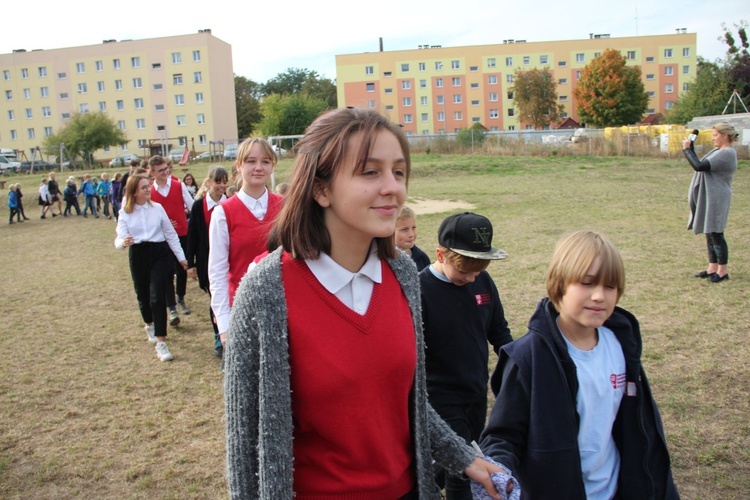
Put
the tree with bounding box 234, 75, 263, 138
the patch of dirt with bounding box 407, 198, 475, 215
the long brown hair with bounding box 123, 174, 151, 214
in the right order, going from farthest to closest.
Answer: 1. the tree with bounding box 234, 75, 263, 138
2. the patch of dirt with bounding box 407, 198, 475, 215
3. the long brown hair with bounding box 123, 174, 151, 214

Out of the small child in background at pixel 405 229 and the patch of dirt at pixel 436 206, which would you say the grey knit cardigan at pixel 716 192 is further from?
the patch of dirt at pixel 436 206

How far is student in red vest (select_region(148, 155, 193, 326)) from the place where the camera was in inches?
311


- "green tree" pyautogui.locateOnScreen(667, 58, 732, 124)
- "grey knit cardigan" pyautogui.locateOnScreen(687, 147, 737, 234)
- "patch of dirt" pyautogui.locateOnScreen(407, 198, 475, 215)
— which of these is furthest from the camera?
"green tree" pyautogui.locateOnScreen(667, 58, 732, 124)

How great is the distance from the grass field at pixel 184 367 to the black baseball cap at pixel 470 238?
1904 mm

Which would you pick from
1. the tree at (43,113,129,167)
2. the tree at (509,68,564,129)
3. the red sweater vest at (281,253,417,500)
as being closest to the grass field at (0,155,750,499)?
the red sweater vest at (281,253,417,500)

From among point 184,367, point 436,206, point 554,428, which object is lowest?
point 184,367

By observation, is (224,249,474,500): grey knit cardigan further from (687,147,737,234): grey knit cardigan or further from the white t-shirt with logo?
(687,147,737,234): grey knit cardigan

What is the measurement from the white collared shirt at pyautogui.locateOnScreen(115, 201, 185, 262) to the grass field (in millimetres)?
1196

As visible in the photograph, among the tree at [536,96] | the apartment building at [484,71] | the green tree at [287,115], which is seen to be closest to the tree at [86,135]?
the green tree at [287,115]

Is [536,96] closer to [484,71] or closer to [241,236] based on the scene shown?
[484,71]

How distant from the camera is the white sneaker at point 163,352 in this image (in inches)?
253

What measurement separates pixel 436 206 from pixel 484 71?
7010 centimetres

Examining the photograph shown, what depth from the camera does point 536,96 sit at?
67.0 metres

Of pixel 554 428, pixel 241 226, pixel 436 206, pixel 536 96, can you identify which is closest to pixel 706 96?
pixel 536 96
